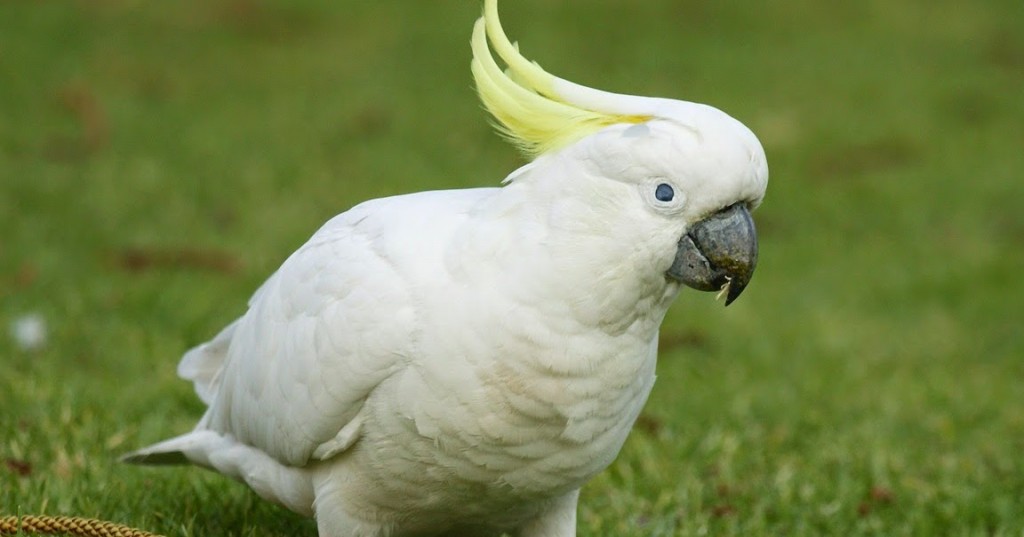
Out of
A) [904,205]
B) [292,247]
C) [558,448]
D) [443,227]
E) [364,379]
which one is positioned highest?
[443,227]

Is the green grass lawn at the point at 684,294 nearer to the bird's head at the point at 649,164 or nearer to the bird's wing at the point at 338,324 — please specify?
the bird's wing at the point at 338,324

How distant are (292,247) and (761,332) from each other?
2486 mm

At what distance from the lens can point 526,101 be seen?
2709 mm

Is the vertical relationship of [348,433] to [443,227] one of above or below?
below

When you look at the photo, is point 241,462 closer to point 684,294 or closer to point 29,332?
point 29,332

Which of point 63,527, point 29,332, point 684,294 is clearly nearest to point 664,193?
point 63,527

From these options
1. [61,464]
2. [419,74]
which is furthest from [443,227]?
[419,74]

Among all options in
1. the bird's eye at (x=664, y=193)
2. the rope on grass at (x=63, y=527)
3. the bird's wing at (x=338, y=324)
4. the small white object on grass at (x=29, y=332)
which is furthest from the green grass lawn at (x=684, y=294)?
the bird's eye at (x=664, y=193)

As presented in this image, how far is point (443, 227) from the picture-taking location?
2838 millimetres

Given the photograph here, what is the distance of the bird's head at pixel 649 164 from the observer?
255 cm

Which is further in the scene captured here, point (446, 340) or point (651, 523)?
point (651, 523)

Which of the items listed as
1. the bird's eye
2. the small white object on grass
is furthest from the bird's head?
the small white object on grass

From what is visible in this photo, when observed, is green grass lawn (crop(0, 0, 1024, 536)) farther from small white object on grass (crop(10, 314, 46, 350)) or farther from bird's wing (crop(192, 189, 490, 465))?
bird's wing (crop(192, 189, 490, 465))

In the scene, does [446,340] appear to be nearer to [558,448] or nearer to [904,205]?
[558,448]
